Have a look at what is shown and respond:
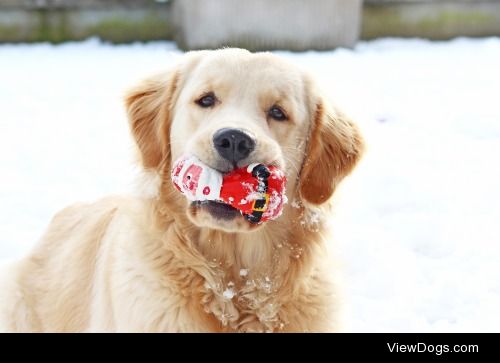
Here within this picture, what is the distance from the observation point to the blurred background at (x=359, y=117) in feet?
15.9

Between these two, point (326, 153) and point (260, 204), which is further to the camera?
point (326, 153)

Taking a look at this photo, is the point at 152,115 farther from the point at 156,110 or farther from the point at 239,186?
the point at 239,186

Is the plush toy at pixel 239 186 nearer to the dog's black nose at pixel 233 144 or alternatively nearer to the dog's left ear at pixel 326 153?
the dog's black nose at pixel 233 144

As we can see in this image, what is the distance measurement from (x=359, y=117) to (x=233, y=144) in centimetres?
103

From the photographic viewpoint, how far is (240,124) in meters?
3.30

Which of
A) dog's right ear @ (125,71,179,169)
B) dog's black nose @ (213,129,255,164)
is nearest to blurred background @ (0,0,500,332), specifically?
dog's right ear @ (125,71,179,169)

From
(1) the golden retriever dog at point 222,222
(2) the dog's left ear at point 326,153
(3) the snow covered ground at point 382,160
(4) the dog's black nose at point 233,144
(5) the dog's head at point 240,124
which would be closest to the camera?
(4) the dog's black nose at point 233,144

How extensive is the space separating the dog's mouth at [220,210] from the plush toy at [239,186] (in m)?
0.03

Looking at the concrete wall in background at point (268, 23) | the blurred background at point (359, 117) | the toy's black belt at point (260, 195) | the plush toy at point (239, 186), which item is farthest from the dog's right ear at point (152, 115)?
the concrete wall in background at point (268, 23)

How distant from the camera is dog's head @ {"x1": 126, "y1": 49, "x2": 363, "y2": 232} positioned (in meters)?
3.30

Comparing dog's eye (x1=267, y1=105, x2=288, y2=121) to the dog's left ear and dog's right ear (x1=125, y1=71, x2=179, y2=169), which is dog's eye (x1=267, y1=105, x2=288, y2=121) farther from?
dog's right ear (x1=125, y1=71, x2=179, y2=169)

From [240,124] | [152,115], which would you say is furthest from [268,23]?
[240,124]

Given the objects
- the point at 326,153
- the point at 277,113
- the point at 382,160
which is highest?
the point at 277,113
